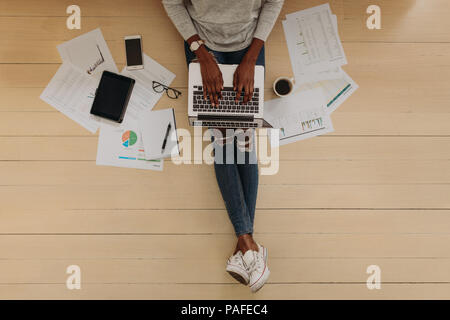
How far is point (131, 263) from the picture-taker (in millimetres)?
1444

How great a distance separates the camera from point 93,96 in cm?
146

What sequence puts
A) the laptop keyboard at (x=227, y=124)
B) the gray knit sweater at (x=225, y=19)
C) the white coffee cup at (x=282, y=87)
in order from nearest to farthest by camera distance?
the gray knit sweater at (x=225, y=19), the laptop keyboard at (x=227, y=124), the white coffee cup at (x=282, y=87)

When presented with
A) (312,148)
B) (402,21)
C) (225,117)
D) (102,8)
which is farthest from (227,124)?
(402,21)

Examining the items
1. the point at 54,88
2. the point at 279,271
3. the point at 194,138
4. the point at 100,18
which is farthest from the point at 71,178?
the point at 279,271

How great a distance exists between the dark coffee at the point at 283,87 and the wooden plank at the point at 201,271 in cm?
74

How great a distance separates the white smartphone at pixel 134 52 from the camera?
1.45 m

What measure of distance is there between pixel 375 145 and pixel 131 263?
3.97 ft

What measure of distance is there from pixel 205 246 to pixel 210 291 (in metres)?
0.20

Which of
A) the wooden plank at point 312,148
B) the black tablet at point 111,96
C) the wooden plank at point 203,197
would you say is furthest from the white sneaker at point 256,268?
the black tablet at point 111,96

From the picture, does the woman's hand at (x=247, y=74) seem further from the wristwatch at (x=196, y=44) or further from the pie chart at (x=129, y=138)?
the pie chart at (x=129, y=138)

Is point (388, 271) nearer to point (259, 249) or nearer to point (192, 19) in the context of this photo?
point (259, 249)

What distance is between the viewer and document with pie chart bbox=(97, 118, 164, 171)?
1.45 m

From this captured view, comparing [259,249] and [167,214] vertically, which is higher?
[167,214]

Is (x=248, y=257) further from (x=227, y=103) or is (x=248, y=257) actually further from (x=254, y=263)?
(x=227, y=103)
